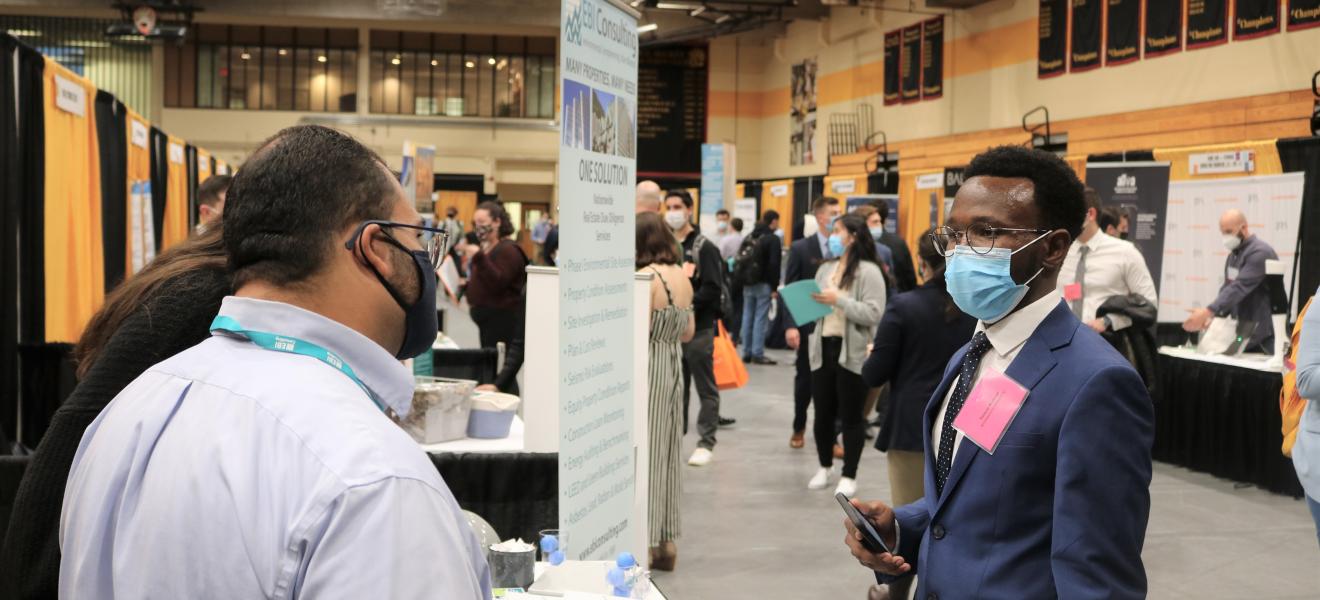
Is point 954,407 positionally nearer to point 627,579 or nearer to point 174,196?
point 627,579

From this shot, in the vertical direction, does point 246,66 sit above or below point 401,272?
above

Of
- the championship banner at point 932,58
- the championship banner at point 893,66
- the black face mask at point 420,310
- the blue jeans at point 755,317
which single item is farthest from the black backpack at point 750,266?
the black face mask at point 420,310

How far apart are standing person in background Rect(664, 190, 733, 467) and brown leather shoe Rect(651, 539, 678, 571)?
59.9 inches

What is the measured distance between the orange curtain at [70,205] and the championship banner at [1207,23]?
1019 cm

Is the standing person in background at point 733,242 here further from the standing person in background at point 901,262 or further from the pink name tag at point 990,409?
the pink name tag at point 990,409

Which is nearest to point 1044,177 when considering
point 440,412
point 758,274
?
point 440,412

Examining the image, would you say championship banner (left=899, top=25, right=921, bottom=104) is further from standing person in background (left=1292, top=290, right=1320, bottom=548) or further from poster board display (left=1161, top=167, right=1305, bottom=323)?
standing person in background (left=1292, top=290, right=1320, bottom=548)

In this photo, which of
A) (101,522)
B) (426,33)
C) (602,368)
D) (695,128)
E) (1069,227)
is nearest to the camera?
(101,522)

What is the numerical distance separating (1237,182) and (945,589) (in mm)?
7746

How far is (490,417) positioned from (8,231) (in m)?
2.08

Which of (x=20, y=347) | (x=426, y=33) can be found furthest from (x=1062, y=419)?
(x=426, y=33)

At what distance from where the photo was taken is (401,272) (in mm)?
1121

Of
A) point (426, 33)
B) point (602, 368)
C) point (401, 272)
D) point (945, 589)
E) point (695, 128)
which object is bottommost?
point (945, 589)

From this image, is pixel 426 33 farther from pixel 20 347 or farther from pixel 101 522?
pixel 101 522
